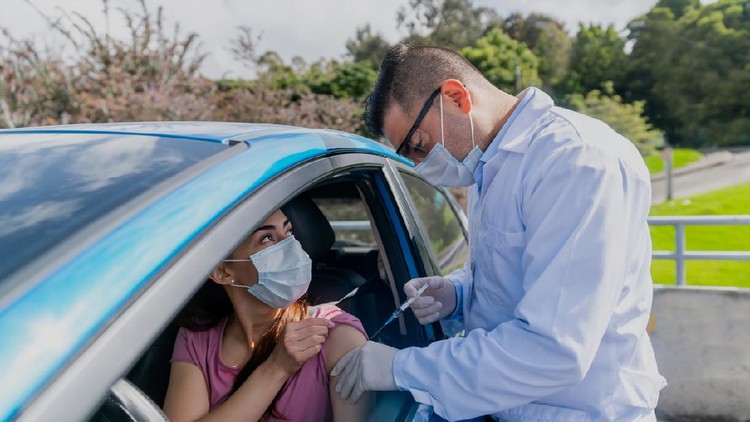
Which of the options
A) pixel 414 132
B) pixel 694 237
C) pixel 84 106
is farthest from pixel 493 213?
pixel 694 237

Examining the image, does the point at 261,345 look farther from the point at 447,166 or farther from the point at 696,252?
the point at 696,252

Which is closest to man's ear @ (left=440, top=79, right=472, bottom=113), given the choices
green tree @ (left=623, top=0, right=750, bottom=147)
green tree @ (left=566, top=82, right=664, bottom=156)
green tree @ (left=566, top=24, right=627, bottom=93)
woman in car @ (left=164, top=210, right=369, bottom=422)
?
woman in car @ (left=164, top=210, right=369, bottom=422)

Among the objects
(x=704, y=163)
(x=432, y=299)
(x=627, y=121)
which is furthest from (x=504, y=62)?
(x=432, y=299)

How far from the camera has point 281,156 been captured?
58.0 inches

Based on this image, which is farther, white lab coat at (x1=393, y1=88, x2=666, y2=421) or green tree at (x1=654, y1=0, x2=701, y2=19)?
green tree at (x1=654, y1=0, x2=701, y2=19)

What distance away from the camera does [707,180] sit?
102 ft

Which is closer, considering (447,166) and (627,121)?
(447,166)

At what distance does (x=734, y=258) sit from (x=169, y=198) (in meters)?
5.07

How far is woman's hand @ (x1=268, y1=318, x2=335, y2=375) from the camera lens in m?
1.72

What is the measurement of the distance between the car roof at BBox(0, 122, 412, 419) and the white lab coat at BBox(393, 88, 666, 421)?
0.56 m

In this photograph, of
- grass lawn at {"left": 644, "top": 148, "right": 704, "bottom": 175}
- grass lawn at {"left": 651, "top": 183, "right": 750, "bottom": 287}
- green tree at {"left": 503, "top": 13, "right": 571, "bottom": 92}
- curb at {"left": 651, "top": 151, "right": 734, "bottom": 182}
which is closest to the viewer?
grass lawn at {"left": 651, "top": 183, "right": 750, "bottom": 287}

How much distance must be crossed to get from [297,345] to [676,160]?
4158 centimetres

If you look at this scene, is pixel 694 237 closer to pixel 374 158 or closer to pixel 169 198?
pixel 374 158

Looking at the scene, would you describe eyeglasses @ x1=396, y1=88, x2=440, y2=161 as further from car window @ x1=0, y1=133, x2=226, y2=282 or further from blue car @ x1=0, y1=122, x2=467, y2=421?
car window @ x1=0, y1=133, x2=226, y2=282
